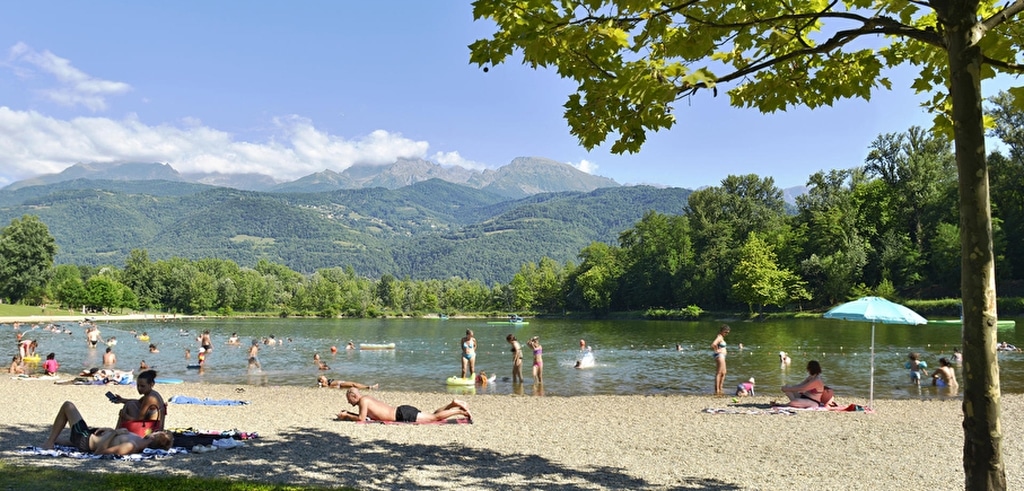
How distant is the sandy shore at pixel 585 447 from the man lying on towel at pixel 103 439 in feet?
1.45

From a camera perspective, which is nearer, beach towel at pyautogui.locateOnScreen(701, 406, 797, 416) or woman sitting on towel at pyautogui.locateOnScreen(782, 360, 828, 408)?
beach towel at pyautogui.locateOnScreen(701, 406, 797, 416)

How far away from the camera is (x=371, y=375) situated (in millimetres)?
29250

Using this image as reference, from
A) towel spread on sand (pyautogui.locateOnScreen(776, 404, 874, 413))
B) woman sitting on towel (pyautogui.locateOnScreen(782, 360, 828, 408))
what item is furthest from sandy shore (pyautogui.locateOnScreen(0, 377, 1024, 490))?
woman sitting on towel (pyautogui.locateOnScreen(782, 360, 828, 408))

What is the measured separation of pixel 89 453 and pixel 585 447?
7.37 meters

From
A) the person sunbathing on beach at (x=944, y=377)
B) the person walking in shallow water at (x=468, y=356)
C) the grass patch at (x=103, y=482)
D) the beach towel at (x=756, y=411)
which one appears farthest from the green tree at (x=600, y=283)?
the grass patch at (x=103, y=482)

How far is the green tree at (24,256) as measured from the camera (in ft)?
328

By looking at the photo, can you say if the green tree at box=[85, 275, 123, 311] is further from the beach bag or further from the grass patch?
the beach bag

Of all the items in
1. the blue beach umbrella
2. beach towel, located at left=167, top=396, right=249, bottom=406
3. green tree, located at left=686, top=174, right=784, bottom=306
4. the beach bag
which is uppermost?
green tree, located at left=686, top=174, right=784, bottom=306

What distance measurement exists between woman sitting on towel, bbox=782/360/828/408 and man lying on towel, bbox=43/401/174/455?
13.0 metres

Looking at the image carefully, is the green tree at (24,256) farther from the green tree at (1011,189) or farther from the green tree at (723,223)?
the green tree at (1011,189)

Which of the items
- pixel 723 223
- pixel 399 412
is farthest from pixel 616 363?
pixel 723 223

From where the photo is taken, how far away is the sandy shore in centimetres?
828

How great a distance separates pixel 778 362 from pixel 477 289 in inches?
5124

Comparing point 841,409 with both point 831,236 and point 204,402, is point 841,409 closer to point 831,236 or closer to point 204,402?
point 204,402
